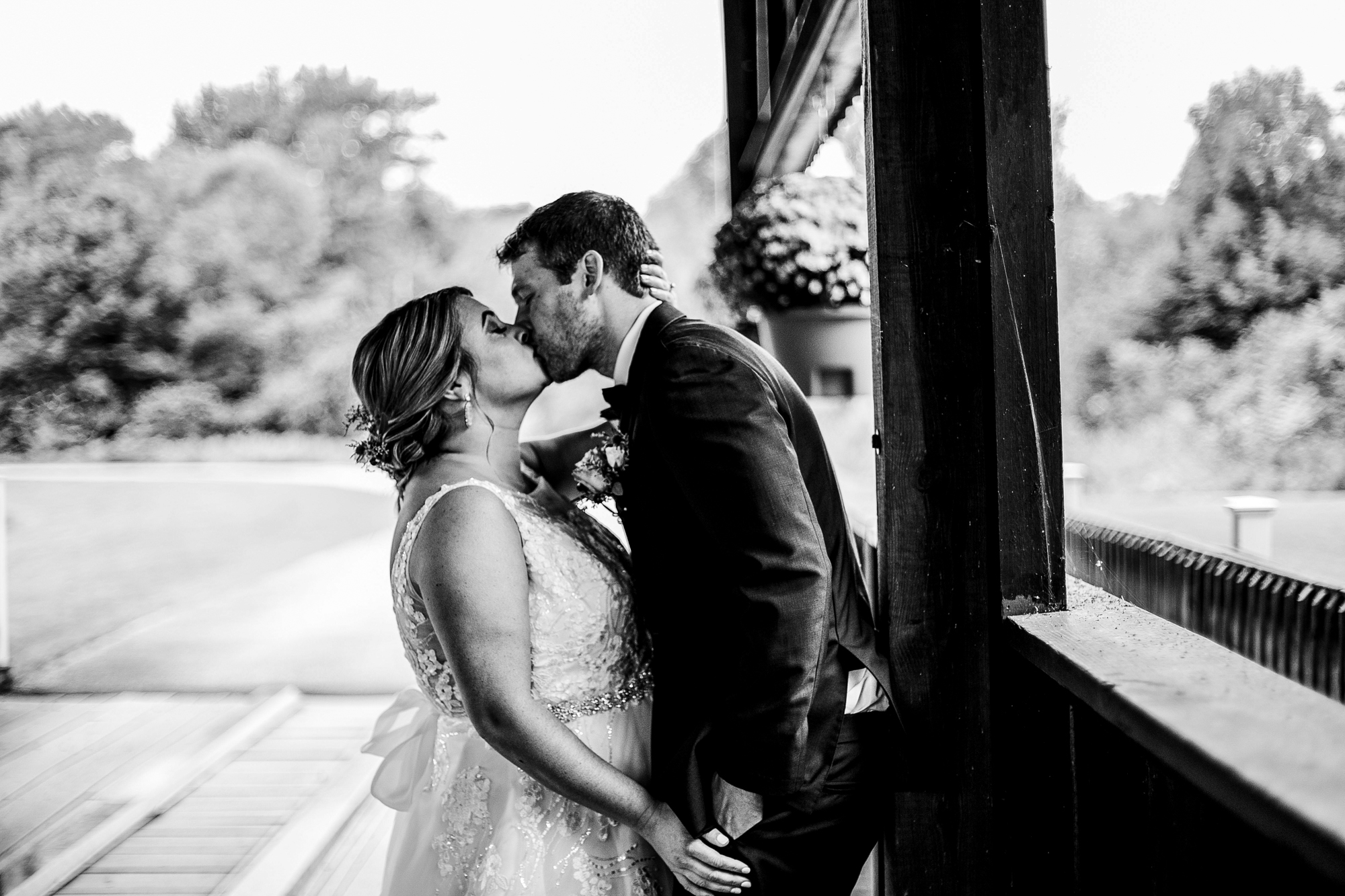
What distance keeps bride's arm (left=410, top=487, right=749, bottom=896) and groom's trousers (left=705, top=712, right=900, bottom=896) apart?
42mm

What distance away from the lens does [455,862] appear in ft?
5.10

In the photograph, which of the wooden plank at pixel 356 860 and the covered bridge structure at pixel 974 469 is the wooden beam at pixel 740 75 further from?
the wooden plank at pixel 356 860

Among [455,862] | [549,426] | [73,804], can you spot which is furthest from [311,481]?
[455,862]

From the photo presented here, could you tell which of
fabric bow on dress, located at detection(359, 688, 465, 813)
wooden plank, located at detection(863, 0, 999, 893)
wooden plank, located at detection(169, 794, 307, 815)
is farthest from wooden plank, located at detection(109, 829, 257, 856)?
wooden plank, located at detection(863, 0, 999, 893)

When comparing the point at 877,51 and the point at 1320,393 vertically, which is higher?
the point at 877,51

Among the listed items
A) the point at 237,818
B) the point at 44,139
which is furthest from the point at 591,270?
the point at 44,139

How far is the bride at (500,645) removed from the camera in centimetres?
137

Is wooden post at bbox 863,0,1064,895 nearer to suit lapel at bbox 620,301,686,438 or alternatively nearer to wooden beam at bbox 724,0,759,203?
suit lapel at bbox 620,301,686,438

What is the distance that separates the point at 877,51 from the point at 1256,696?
36.1 inches

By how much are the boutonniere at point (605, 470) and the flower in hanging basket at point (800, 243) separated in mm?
868

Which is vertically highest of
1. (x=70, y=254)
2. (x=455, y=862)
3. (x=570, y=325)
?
(x=70, y=254)

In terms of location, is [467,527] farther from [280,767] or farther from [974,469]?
[280,767]

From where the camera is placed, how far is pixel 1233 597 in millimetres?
2098

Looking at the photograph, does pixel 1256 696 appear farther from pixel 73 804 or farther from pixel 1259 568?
pixel 73 804
